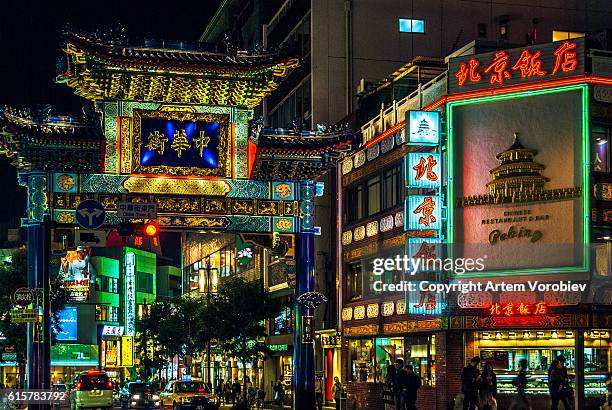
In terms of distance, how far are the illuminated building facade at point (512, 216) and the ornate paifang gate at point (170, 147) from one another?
6821 mm

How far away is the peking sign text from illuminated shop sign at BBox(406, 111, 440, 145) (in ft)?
4.52

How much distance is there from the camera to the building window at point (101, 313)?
4454 inches

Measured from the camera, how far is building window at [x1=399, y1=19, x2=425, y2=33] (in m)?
64.8

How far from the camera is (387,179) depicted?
5028cm

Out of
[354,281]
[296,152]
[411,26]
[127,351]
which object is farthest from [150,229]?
[127,351]

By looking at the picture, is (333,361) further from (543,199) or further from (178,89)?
(178,89)

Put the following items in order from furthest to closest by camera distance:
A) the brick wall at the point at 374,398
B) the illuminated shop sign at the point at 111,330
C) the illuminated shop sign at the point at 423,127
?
1. the illuminated shop sign at the point at 111,330
2. the brick wall at the point at 374,398
3. the illuminated shop sign at the point at 423,127

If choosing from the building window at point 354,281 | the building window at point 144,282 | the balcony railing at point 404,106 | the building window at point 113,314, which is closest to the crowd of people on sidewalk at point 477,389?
the balcony railing at point 404,106

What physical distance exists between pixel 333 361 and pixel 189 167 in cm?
2463

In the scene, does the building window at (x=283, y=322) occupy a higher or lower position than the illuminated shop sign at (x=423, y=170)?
lower

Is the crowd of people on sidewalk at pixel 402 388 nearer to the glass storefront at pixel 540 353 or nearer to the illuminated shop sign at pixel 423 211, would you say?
the glass storefront at pixel 540 353

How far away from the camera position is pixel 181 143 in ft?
123

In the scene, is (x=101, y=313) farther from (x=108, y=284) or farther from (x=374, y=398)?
(x=374, y=398)

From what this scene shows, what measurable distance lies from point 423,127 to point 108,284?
77837mm
